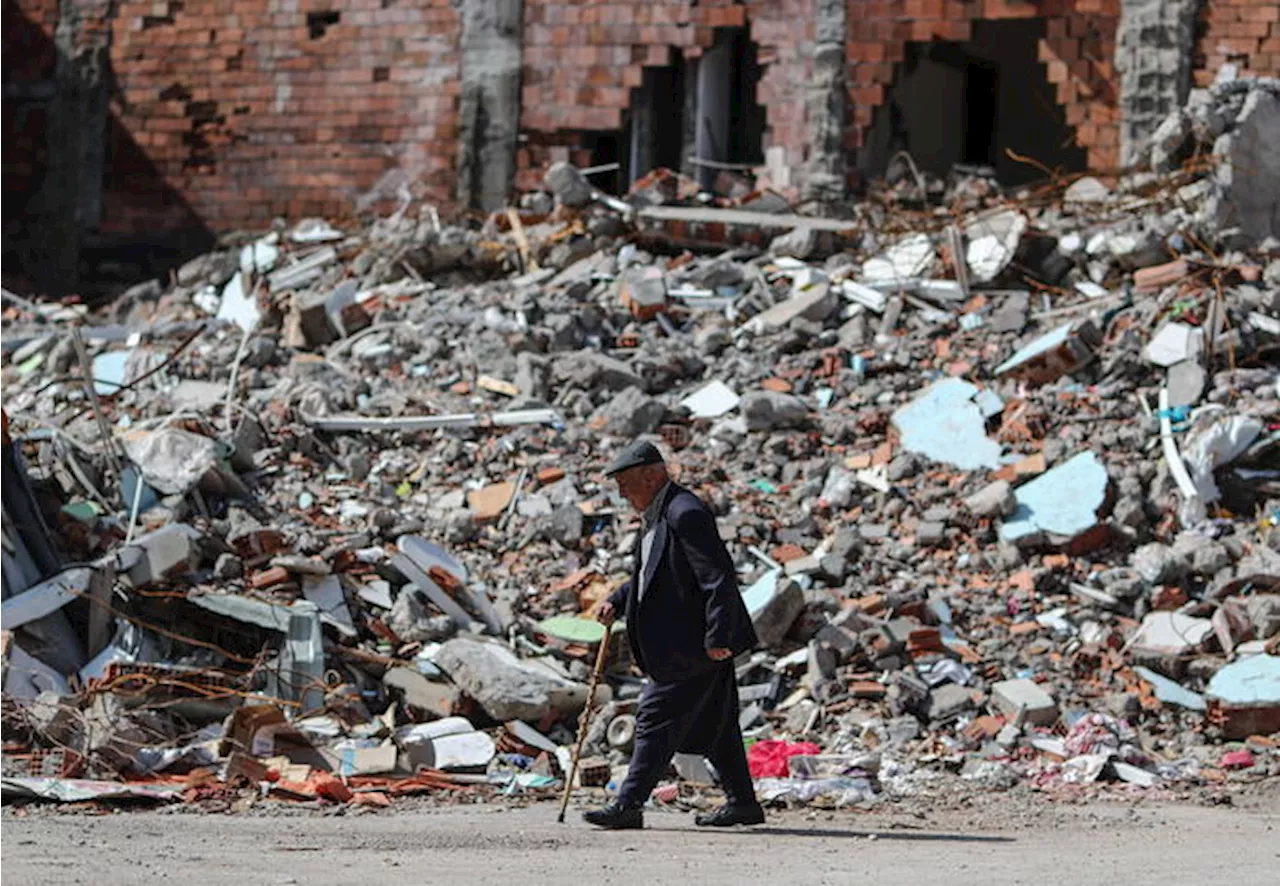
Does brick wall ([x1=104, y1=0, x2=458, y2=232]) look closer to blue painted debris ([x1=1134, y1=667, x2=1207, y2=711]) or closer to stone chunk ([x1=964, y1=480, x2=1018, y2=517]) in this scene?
stone chunk ([x1=964, y1=480, x2=1018, y2=517])

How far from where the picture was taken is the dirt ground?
5.05 m

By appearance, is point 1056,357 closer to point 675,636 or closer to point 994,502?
point 994,502

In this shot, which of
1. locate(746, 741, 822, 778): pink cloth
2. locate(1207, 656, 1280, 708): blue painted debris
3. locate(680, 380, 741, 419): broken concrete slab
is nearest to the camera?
locate(746, 741, 822, 778): pink cloth

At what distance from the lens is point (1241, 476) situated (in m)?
9.95

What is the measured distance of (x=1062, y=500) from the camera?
9.76 metres

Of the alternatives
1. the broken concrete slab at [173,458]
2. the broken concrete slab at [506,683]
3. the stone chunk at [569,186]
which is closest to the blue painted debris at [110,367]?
the broken concrete slab at [173,458]

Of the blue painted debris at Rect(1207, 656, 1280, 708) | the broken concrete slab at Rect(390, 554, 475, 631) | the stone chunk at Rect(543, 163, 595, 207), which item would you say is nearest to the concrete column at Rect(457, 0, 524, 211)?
the stone chunk at Rect(543, 163, 595, 207)

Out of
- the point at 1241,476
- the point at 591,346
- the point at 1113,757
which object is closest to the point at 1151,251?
the point at 1241,476

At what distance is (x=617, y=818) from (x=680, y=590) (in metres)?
0.75

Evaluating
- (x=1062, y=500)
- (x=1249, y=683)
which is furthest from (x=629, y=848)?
(x=1062, y=500)

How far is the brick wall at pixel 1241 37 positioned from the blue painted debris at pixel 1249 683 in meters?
6.65

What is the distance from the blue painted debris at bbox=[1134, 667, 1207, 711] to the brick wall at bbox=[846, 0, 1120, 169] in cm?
641

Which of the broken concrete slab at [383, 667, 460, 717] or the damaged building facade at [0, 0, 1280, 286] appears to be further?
the damaged building facade at [0, 0, 1280, 286]

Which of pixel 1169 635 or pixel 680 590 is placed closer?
pixel 680 590
